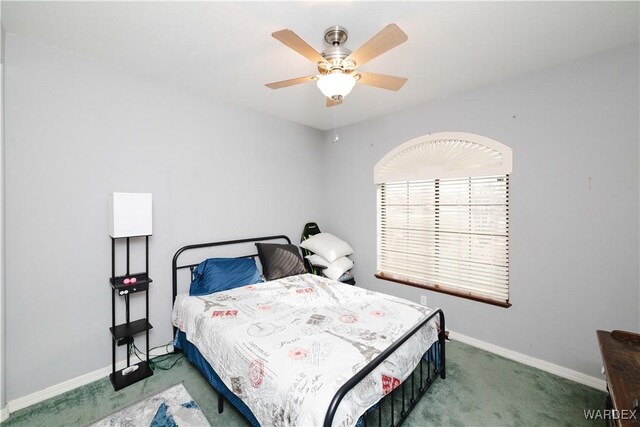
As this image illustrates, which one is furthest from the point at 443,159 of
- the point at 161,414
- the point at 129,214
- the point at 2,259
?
the point at 2,259

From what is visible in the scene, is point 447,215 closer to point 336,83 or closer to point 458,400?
point 458,400

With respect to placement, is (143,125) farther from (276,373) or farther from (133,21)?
(276,373)

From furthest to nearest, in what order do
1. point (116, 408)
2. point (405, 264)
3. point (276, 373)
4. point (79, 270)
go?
point (405, 264), point (79, 270), point (116, 408), point (276, 373)

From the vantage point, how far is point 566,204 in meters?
2.39

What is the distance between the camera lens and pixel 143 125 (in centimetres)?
259

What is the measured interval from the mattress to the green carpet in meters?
0.42

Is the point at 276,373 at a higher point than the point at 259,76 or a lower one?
lower

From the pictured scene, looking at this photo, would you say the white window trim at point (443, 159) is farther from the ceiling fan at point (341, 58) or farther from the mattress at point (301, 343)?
the mattress at point (301, 343)

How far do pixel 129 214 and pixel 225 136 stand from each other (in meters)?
1.41

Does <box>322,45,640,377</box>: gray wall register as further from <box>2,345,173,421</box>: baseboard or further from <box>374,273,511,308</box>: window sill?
<box>2,345,173,421</box>: baseboard

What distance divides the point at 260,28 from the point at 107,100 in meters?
1.56

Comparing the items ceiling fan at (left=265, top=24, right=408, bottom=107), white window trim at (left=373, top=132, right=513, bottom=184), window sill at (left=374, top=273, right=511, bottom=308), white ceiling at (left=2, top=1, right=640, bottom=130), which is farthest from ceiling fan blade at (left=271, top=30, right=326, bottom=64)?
window sill at (left=374, top=273, right=511, bottom=308)

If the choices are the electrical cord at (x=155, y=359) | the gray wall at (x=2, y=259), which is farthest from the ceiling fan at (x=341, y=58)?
the electrical cord at (x=155, y=359)

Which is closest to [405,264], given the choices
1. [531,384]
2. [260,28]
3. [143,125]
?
[531,384]
